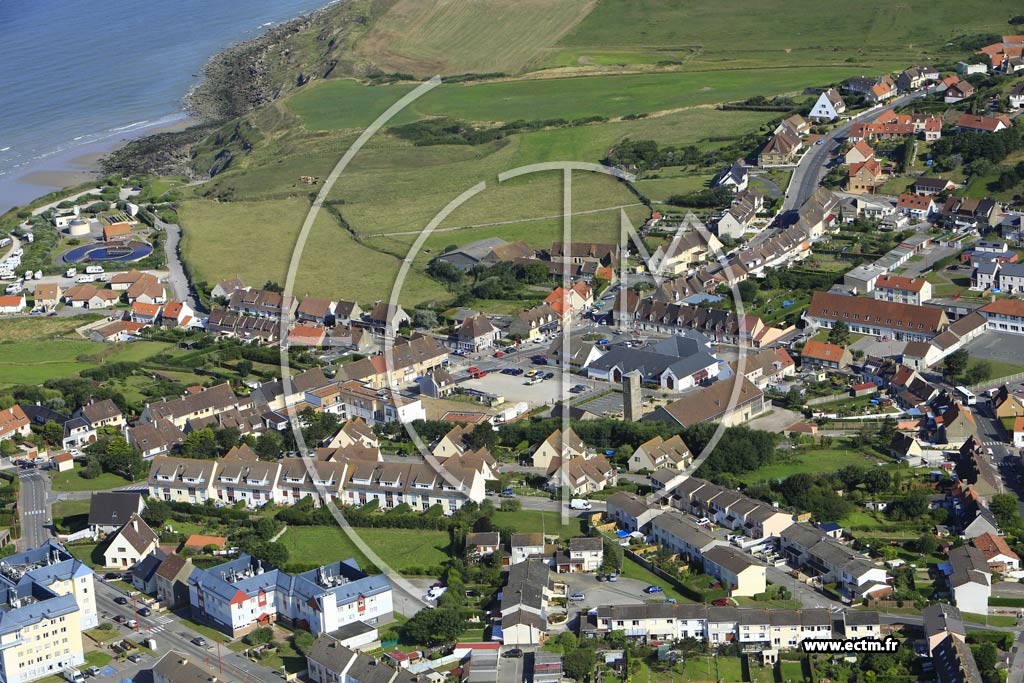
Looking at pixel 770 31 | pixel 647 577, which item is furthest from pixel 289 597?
pixel 770 31

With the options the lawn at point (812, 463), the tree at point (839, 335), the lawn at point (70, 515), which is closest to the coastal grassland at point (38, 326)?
the lawn at point (70, 515)

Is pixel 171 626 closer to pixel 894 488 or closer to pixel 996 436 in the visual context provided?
pixel 894 488

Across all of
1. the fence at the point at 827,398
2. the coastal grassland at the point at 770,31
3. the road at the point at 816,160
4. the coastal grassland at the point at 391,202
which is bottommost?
the fence at the point at 827,398

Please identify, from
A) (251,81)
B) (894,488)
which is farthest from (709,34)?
(894,488)

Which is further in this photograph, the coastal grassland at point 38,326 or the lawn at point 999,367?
the coastal grassland at point 38,326

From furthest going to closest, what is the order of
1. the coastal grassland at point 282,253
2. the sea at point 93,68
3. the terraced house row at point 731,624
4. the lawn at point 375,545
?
the sea at point 93,68 → the coastal grassland at point 282,253 → the lawn at point 375,545 → the terraced house row at point 731,624

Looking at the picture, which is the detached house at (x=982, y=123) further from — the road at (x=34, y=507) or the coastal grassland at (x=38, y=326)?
the road at (x=34, y=507)

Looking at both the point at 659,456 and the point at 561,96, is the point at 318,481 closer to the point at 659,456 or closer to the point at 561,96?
the point at 659,456

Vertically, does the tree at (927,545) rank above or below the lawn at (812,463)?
above
